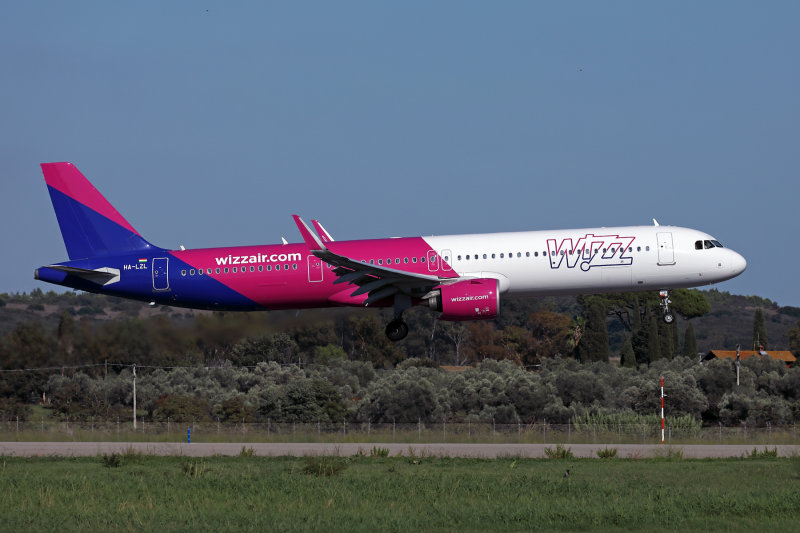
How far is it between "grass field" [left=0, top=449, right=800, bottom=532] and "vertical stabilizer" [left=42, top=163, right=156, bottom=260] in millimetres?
9176

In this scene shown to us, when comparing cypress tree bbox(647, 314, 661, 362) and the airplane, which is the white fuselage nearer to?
the airplane

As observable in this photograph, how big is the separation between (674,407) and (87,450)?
44795 millimetres

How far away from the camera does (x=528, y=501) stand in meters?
31.4

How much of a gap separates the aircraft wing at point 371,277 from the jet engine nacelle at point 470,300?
657 mm

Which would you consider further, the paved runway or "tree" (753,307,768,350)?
"tree" (753,307,768,350)

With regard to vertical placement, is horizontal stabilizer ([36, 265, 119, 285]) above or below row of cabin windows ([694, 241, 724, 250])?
below

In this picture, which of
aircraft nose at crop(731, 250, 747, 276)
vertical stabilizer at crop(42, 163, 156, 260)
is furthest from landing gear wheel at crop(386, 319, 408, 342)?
aircraft nose at crop(731, 250, 747, 276)

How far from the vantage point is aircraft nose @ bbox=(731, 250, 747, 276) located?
44.9 meters

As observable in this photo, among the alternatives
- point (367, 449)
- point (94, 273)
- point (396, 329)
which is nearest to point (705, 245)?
point (396, 329)

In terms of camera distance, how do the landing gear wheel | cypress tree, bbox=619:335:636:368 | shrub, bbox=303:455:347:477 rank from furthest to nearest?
cypress tree, bbox=619:335:636:368, the landing gear wheel, shrub, bbox=303:455:347:477

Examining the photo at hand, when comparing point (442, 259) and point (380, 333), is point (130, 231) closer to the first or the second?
point (442, 259)

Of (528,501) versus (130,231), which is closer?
(528,501)

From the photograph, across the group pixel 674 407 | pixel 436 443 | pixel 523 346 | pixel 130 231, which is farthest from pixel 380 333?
pixel 130 231

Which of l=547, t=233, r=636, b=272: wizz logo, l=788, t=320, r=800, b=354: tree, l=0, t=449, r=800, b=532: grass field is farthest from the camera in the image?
l=788, t=320, r=800, b=354: tree
